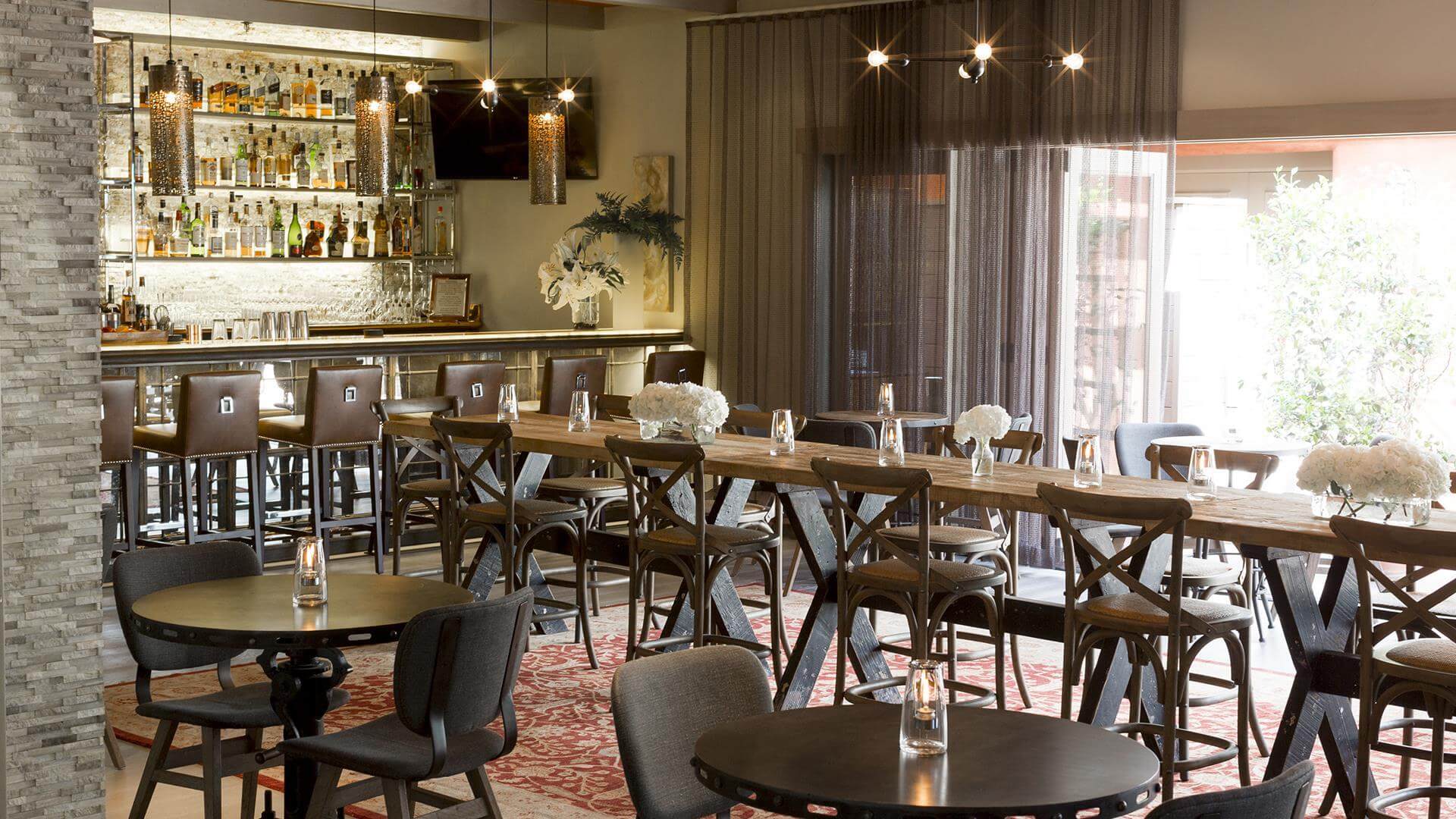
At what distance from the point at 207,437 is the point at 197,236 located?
11.2ft

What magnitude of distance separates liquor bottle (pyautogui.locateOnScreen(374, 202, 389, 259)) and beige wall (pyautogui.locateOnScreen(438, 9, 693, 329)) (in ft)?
1.84

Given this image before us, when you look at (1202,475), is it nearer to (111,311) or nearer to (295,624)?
(295,624)

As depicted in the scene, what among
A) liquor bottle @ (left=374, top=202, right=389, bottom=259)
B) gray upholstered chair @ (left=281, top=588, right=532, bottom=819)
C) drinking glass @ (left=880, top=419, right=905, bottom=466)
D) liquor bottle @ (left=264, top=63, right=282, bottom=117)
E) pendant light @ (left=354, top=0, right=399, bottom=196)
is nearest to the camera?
gray upholstered chair @ (left=281, top=588, right=532, bottom=819)

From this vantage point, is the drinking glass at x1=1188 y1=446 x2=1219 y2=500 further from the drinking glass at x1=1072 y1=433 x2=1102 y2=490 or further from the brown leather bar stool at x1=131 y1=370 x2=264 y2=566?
the brown leather bar stool at x1=131 y1=370 x2=264 y2=566

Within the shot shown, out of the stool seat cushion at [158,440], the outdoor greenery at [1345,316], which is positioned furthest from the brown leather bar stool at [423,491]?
the outdoor greenery at [1345,316]

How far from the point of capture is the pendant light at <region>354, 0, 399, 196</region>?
7.95 metres

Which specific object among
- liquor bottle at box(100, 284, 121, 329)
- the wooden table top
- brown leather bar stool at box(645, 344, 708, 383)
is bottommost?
the wooden table top

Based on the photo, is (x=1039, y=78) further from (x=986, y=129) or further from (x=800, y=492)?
(x=800, y=492)

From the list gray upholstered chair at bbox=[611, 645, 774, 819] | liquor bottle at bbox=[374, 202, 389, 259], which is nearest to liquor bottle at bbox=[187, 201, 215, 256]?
liquor bottle at bbox=[374, 202, 389, 259]

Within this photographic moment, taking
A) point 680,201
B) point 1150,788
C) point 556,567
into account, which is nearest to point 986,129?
point 680,201

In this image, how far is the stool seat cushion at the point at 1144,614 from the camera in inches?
171

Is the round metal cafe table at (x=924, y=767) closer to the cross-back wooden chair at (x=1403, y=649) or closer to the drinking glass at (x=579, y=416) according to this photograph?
the cross-back wooden chair at (x=1403, y=649)

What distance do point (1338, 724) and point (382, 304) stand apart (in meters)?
8.57

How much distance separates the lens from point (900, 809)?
2295mm
